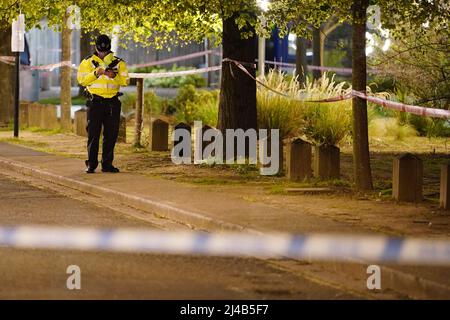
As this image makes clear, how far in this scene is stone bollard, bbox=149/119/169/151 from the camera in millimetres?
20047

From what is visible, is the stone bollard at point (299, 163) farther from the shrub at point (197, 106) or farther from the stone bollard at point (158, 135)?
the shrub at point (197, 106)

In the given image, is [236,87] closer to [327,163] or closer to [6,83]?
[327,163]

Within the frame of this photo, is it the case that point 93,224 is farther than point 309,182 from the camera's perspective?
No

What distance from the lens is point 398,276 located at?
28.9 ft

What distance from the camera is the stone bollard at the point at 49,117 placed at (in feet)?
84.3

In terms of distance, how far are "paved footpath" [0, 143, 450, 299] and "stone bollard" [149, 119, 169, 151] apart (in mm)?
1693

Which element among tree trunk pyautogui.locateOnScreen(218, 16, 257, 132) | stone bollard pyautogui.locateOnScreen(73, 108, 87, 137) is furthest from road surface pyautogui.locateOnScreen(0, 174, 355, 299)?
stone bollard pyautogui.locateOnScreen(73, 108, 87, 137)

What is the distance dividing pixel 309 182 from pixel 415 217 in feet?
10.9

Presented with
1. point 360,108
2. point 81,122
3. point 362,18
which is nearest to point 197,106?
point 81,122

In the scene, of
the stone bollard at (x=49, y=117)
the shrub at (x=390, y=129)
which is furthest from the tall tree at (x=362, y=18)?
the stone bollard at (x=49, y=117)

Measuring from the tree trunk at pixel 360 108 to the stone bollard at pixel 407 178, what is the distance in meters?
0.78
